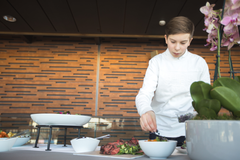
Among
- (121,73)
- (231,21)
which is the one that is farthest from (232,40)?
(121,73)

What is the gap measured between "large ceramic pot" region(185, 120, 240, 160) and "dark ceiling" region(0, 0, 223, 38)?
9.14 feet

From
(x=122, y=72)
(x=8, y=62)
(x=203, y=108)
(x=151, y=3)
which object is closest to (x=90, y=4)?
(x=151, y=3)

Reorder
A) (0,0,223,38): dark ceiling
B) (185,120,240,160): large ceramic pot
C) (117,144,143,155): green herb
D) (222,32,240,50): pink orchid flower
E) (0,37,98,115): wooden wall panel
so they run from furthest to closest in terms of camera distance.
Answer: (0,37,98,115): wooden wall panel < (0,0,223,38): dark ceiling < (117,144,143,155): green herb < (222,32,240,50): pink orchid flower < (185,120,240,160): large ceramic pot

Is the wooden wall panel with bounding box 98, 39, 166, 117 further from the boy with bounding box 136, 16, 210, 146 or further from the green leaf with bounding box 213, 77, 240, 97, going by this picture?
the green leaf with bounding box 213, 77, 240, 97

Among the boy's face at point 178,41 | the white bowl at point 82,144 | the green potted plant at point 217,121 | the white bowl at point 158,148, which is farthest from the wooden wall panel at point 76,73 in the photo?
the green potted plant at point 217,121

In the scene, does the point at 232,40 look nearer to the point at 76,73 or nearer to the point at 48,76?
the point at 76,73

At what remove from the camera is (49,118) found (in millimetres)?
1013

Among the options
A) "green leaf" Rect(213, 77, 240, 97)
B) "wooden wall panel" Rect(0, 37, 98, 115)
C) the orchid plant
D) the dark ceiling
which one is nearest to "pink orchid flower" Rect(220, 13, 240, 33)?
the orchid plant

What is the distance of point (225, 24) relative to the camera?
1.54 feet

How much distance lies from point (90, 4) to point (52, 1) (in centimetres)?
57

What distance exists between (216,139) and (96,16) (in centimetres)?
320

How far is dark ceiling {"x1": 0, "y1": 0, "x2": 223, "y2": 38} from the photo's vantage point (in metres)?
2.96

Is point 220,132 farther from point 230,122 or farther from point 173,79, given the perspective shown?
point 173,79

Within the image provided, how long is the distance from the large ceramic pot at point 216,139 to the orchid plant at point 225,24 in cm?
17
